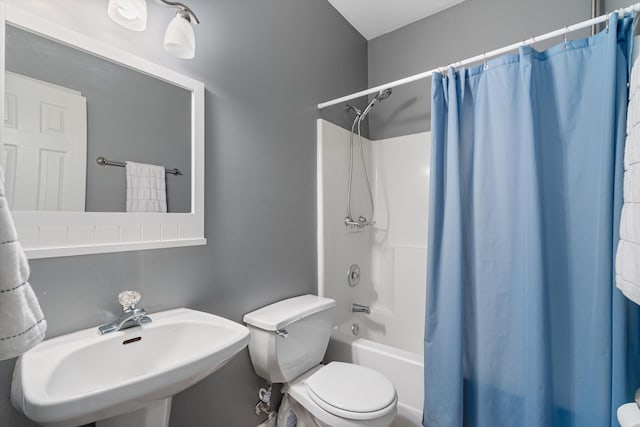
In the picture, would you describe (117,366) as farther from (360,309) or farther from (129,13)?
(360,309)

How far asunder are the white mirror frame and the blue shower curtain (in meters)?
1.11

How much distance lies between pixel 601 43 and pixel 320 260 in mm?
1647

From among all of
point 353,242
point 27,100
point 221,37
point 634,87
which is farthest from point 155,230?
point 634,87

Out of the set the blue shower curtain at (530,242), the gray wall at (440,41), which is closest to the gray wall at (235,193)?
the gray wall at (440,41)

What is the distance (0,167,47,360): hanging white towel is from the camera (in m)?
0.51

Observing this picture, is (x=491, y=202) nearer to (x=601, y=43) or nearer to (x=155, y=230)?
(x=601, y=43)

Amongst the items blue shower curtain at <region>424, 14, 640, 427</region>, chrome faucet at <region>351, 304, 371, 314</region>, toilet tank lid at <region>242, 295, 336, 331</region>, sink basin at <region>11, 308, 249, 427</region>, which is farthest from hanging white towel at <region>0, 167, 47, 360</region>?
chrome faucet at <region>351, 304, 371, 314</region>

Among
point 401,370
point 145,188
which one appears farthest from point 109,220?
point 401,370

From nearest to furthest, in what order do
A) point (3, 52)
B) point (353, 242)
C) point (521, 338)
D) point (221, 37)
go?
point (3, 52) → point (521, 338) → point (221, 37) → point (353, 242)

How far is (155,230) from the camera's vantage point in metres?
1.11

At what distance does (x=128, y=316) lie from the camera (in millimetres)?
959

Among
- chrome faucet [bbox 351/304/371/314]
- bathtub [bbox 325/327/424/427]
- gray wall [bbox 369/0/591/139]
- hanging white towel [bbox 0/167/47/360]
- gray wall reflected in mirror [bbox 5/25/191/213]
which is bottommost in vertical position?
bathtub [bbox 325/327/424/427]

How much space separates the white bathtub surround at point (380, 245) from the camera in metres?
1.91

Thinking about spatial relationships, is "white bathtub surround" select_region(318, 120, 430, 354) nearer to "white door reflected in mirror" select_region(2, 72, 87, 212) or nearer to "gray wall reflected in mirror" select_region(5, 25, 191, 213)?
"gray wall reflected in mirror" select_region(5, 25, 191, 213)
